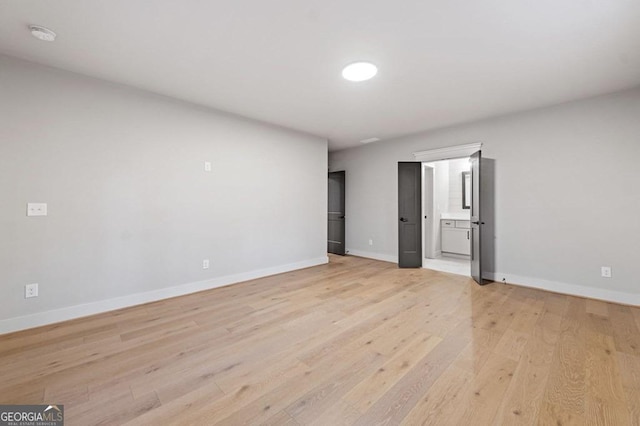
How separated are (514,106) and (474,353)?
356 centimetres

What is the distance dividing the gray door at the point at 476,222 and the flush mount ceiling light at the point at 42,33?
5.16 meters

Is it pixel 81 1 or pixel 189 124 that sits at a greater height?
pixel 81 1

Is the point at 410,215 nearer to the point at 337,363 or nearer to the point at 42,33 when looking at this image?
the point at 337,363

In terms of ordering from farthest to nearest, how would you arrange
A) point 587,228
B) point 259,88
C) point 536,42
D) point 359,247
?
point 359,247 < point 587,228 < point 259,88 < point 536,42

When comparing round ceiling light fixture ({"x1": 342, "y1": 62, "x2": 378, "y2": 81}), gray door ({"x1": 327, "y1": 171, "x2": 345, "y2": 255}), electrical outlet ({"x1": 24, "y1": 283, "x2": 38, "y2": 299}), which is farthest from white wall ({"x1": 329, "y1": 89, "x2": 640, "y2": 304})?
electrical outlet ({"x1": 24, "y1": 283, "x2": 38, "y2": 299})

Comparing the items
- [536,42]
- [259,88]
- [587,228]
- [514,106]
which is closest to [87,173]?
[259,88]

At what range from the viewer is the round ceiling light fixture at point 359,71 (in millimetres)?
2668

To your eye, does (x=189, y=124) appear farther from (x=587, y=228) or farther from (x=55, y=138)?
(x=587, y=228)

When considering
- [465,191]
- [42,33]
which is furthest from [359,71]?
[465,191]

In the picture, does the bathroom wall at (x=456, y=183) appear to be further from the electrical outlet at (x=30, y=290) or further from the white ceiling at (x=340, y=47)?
the electrical outlet at (x=30, y=290)

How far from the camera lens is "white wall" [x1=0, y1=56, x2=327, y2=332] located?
254cm

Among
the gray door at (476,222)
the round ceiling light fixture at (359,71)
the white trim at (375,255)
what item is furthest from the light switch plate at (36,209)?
the gray door at (476,222)

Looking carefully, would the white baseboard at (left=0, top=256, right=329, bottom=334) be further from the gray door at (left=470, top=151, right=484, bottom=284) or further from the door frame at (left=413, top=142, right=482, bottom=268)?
the door frame at (left=413, top=142, right=482, bottom=268)

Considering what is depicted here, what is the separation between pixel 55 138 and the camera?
2.70 metres
